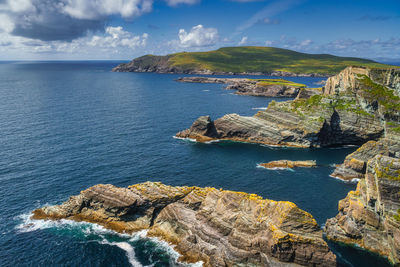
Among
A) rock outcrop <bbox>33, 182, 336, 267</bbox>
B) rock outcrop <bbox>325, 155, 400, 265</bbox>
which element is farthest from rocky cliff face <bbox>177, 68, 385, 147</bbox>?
rock outcrop <bbox>33, 182, 336, 267</bbox>

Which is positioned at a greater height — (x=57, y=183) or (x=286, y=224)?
(x=286, y=224)

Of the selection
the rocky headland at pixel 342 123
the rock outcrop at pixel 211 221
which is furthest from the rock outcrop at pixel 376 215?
the rocky headland at pixel 342 123

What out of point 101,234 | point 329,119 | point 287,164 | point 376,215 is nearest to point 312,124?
point 329,119

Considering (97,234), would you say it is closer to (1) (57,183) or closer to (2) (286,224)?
(1) (57,183)

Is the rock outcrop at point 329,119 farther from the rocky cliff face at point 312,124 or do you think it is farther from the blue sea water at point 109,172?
the blue sea water at point 109,172

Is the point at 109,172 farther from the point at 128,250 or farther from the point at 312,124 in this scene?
the point at 312,124

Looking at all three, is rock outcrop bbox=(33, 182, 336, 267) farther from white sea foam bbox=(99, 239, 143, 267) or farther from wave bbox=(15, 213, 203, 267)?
white sea foam bbox=(99, 239, 143, 267)

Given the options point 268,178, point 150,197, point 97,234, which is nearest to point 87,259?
point 97,234
